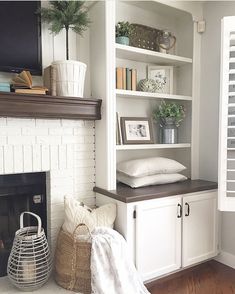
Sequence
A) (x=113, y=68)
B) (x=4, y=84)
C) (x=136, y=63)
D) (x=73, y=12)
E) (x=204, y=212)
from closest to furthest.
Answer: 1. (x=4, y=84)
2. (x=73, y=12)
3. (x=113, y=68)
4. (x=204, y=212)
5. (x=136, y=63)

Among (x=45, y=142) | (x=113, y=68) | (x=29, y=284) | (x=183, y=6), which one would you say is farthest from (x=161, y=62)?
(x=29, y=284)

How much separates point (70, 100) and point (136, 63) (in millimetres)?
959

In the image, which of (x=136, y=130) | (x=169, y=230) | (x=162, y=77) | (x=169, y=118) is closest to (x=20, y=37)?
(x=136, y=130)

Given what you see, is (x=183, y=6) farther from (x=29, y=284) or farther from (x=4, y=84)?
(x=29, y=284)

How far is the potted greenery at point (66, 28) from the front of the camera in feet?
6.66

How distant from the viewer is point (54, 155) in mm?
2225

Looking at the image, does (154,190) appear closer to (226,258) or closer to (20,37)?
(226,258)

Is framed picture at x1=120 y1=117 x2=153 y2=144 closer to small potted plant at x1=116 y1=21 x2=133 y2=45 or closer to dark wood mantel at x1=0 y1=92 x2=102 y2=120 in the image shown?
dark wood mantel at x1=0 y1=92 x2=102 y2=120

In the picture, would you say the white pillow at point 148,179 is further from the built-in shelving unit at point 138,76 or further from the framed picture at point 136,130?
the framed picture at point 136,130

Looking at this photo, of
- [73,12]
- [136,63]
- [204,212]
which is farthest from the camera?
[136,63]

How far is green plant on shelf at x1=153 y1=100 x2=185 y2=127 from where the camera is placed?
2.61 meters

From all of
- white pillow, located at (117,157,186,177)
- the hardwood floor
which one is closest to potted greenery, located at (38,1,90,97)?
white pillow, located at (117,157,186,177)

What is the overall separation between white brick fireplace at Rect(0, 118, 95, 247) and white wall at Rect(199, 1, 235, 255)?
3.76 ft

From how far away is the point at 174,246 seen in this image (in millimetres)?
2268
